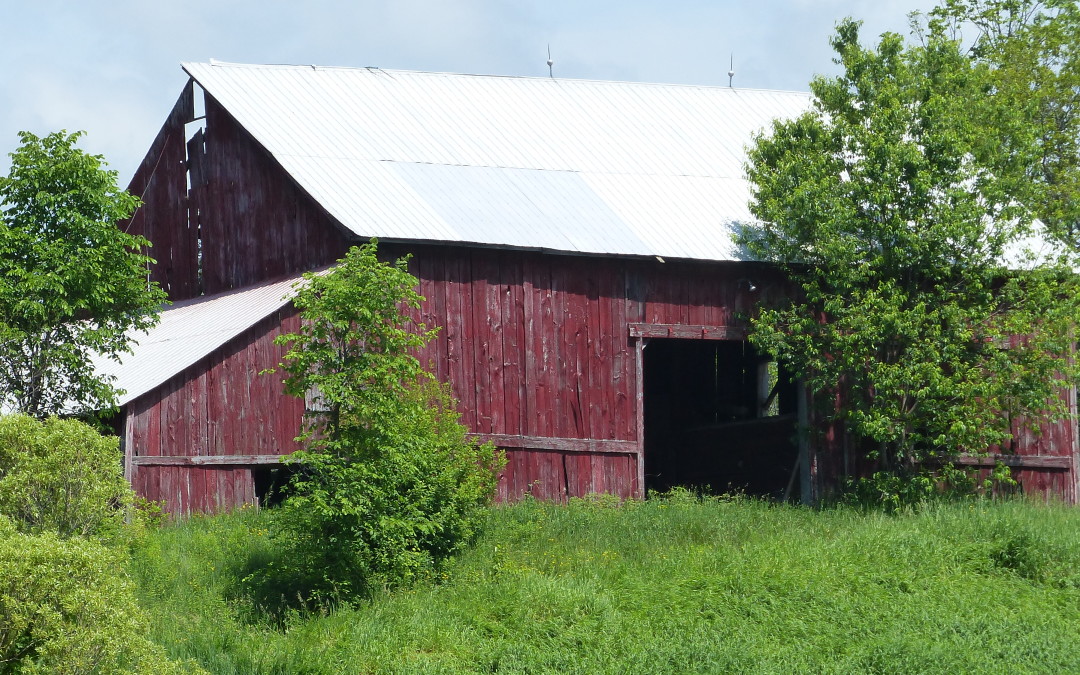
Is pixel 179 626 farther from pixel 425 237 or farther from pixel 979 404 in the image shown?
pixel 979 404

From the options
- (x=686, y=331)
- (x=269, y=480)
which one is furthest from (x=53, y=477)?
(x=686, y=331)

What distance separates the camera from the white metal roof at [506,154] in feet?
65.4

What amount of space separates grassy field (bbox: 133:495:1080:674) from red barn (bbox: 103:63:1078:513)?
1905mm

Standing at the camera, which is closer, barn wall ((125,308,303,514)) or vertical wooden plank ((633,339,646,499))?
barn wall ((125,308,303,514))

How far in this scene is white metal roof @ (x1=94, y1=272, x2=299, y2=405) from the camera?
17.8 meters

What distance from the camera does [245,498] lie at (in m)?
18.2

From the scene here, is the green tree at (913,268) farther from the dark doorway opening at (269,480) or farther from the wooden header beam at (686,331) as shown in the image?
the dark doorway opening at (269,480)

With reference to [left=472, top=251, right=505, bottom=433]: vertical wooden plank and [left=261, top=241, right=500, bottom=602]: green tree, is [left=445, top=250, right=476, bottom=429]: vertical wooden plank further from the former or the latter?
[left=261, top=241, right=500, bottom=602]: green tree

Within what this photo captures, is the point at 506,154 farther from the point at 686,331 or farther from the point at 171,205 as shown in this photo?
the point at 171,205

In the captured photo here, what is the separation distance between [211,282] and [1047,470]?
13.9 m

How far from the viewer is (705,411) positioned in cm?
2781

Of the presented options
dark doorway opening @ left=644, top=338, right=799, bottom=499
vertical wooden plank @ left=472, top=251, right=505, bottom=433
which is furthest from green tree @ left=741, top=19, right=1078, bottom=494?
dark doorway opening @ left=644, top=338, right=799, bottom=499

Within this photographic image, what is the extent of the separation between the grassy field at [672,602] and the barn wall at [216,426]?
2.41 ft

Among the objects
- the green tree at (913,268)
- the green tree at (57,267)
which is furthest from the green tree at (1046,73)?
the green tree at (57,267)
